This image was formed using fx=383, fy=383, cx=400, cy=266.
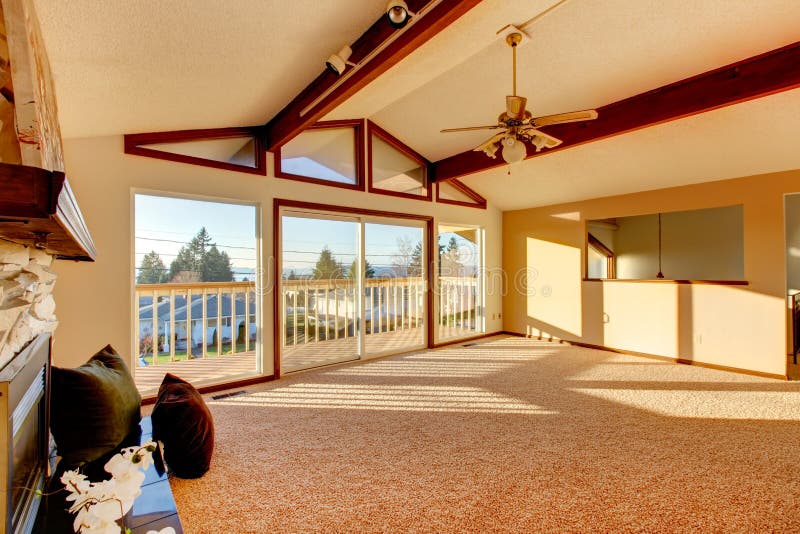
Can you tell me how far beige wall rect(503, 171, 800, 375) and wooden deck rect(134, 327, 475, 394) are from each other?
2.18 metres

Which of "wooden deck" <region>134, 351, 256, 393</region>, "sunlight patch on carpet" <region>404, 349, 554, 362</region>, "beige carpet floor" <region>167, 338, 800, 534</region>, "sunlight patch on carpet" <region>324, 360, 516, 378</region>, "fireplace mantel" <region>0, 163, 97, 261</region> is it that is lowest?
"beige carpet floor" <region>167, 338, 800, 534</region>

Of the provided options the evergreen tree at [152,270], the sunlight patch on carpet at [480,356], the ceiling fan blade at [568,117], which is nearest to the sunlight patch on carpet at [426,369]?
the sunlight patch on carpet at [480,356]

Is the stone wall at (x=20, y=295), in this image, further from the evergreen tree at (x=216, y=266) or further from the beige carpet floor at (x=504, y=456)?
the evergreen tree at (x=216, y=266)

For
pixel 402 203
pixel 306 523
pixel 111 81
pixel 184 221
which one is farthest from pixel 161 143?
pixel 306 523

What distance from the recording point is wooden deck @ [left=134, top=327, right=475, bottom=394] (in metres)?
3.72

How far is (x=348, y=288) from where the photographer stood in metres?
4.78

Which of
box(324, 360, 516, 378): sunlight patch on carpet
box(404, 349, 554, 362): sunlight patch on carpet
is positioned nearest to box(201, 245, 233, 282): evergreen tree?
box(324, 360, 516, 378): sunlight patch on carpet

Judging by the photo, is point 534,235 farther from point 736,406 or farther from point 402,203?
point 736,406

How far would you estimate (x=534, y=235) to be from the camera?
6168 mm

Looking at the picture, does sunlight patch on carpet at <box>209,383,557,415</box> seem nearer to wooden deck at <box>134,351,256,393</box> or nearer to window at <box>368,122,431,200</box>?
wooden deck at <box>134,351,256,393</box>

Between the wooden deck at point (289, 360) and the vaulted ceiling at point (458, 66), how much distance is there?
2226mm

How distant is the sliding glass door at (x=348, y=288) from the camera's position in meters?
4.36

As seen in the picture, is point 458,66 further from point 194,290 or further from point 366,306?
point 194,290

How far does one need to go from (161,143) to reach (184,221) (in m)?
0.70
